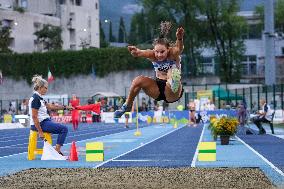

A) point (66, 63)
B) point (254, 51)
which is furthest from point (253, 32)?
point (66, 63)

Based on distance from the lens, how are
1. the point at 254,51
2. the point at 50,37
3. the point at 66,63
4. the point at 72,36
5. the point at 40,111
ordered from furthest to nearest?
the point at 254,51
the point at 72,36
the point at 50,37
the point at 66,63
the point at 40,111

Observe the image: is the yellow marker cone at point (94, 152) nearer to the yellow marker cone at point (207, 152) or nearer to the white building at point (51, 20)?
the yellow marker cone at point (207, 152)

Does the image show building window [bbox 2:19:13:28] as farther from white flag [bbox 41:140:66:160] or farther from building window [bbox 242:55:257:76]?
white flag [bbox 41:140:66:160]

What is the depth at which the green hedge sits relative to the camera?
75238 millimetres

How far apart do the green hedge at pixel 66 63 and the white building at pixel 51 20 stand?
210 inches

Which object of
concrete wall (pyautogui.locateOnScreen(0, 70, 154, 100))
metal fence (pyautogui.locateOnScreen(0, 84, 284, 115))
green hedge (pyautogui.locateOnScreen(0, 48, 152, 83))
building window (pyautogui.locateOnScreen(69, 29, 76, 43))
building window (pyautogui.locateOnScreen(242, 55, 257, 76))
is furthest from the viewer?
building window (pyautogui.locateOnScreen(242, 55, 257, 76))

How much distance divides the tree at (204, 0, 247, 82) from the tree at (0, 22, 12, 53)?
75.0 feet

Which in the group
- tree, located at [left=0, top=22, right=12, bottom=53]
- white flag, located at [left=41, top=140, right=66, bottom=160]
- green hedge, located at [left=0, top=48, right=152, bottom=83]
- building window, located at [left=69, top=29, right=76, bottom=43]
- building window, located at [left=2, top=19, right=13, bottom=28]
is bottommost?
white flag, located at [left=41, top=140, right=66, bottom=160]

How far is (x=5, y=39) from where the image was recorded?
78.2 m

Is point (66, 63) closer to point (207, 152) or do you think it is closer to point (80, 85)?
point (80, 85)

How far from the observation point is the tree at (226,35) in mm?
84000

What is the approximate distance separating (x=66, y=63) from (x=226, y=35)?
847 inches

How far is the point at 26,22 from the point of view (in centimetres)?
8231

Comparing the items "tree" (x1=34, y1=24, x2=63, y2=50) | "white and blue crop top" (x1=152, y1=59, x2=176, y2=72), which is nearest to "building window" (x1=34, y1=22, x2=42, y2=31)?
"tree" (x1=34, y1=24, x2=63, y2=50)
